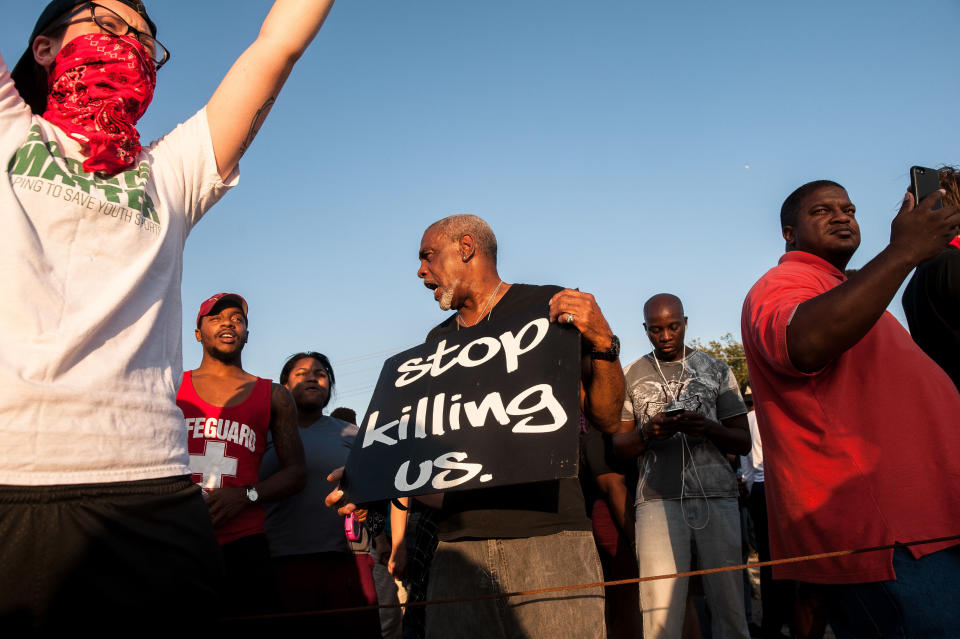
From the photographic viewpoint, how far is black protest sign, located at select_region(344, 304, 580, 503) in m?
2.52

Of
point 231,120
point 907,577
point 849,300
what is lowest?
point 907,577

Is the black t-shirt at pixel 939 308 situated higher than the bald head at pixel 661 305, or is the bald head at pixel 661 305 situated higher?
the bald head at pixel 661 305

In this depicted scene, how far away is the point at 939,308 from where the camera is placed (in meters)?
2.71

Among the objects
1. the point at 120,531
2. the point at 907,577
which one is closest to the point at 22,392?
the point at 120,531

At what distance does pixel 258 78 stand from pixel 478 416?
4.92 feet

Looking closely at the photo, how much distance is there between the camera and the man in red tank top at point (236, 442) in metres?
3.70

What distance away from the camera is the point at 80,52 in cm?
165

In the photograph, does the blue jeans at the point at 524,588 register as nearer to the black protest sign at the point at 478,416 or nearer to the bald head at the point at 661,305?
the black protest sign at the point at 478,416

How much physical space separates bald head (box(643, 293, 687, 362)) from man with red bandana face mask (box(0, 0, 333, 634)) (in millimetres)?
4165

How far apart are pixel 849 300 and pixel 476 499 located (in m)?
1.53

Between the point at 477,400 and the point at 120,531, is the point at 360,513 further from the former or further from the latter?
the point at 120,531

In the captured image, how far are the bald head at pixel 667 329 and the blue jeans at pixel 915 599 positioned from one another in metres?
3.29

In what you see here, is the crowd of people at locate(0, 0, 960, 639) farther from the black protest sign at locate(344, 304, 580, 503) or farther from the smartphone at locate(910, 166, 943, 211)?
the black protest sign at locate(344, 304, 580, 503)

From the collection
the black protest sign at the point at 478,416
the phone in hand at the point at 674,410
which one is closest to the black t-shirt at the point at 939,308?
the black protest sign at the point at 478,416
